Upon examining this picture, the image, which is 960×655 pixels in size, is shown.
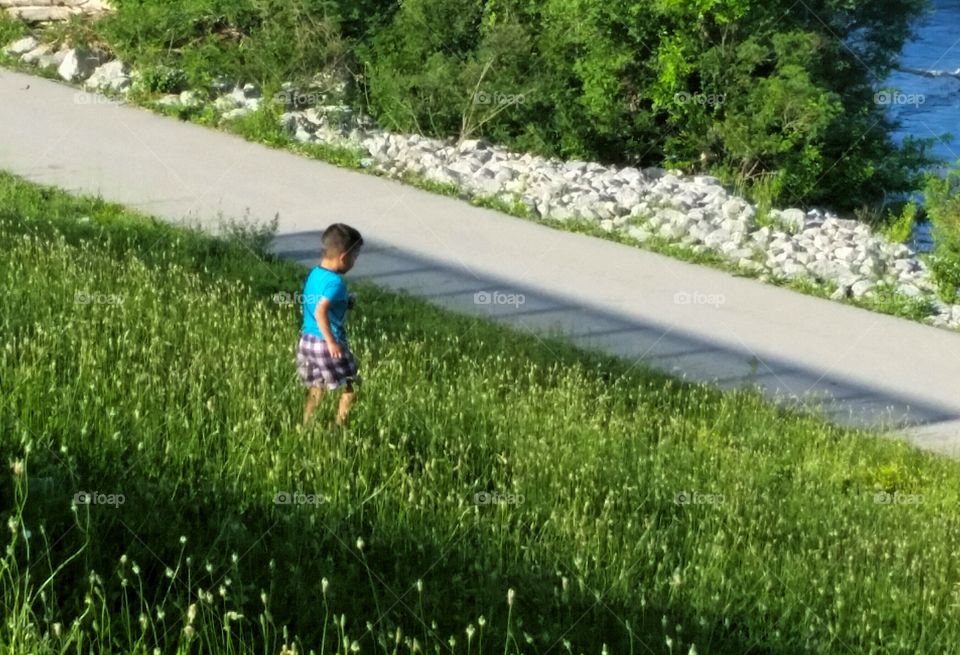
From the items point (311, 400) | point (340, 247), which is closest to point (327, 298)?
point (340, 247)

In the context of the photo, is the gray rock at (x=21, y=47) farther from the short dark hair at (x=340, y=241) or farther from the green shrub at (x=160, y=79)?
the short dark hair at (x=340, y=241)

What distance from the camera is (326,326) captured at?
7.35m

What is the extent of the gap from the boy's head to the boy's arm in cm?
22

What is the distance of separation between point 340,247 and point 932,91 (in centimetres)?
3104

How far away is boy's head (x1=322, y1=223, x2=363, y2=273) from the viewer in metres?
7.45

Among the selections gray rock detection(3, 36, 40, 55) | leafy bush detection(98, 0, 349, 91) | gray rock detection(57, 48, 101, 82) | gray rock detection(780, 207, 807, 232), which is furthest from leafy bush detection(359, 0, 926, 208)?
gray rock detection(3, 36, 40, 55)

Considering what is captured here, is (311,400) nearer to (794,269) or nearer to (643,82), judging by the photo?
(794,269)

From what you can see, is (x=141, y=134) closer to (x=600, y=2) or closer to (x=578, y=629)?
(x=600, y=2)

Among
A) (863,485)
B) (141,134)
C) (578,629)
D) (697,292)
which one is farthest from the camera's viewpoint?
(141,134)

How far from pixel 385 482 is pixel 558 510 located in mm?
792

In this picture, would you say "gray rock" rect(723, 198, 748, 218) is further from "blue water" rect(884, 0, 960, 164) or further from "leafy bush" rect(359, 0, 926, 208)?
"blue water" rect(884, 0, 960, 164)

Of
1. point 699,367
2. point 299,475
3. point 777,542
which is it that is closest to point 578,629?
point 299,475

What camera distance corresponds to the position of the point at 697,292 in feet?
42.9

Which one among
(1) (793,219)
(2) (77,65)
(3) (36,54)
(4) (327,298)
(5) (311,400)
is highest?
(3) (36,54)
